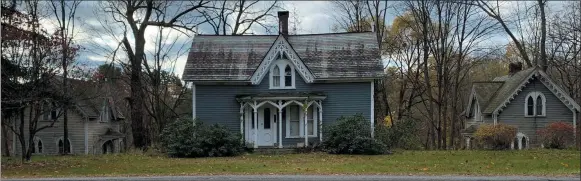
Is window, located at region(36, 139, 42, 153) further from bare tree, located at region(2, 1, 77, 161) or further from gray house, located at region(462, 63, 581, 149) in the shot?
gray house, located at region(462, 63, 581, 149)

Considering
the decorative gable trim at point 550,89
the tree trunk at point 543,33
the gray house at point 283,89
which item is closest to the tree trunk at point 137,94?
the gray house at point 283,89

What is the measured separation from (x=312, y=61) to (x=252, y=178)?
50.3ft

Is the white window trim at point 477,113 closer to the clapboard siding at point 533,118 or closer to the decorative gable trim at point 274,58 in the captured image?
the clapboard siding at point 533,118

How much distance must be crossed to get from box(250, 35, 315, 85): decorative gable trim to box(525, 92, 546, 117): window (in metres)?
14.2

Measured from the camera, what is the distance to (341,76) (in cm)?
2684

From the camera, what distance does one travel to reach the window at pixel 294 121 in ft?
91.6

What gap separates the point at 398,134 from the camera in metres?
27.1

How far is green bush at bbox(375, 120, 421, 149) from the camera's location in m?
26.1

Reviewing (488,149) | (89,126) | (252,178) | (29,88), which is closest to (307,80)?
(488,149)

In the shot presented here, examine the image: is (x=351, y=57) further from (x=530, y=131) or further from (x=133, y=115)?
(x=133, y=115)

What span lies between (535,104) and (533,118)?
0.81m

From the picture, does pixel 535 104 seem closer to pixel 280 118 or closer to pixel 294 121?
pixel 294 121

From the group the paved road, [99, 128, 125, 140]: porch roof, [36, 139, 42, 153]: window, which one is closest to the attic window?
[99, 128, 125, 140]: porch roof

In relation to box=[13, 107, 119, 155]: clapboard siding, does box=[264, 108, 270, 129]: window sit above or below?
above
